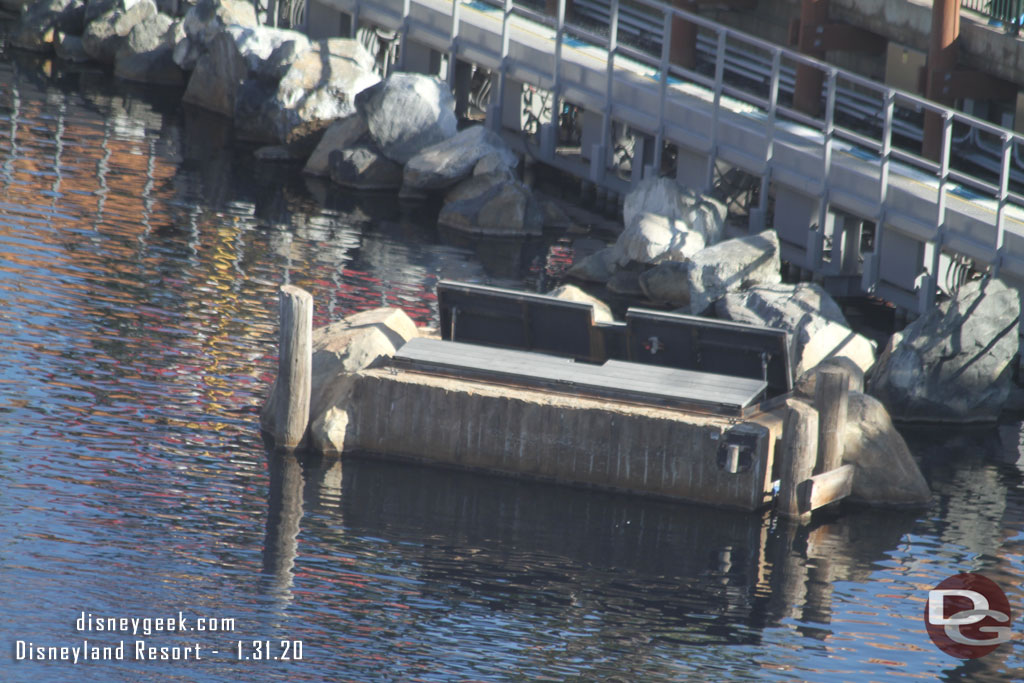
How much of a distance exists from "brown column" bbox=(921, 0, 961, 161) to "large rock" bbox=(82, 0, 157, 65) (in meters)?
20.3

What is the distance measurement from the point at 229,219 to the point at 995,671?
1747cm

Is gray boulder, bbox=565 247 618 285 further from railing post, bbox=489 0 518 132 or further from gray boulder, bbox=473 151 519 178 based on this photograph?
railing post, bbox=489 0 518 132

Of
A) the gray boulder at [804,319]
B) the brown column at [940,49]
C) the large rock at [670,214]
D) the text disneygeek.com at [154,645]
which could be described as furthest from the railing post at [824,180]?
the text disneygeek.com at [154,645]

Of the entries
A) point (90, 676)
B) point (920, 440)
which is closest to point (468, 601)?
point (90, 676)

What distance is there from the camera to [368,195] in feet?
103

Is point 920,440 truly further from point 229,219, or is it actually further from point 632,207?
point 229,219

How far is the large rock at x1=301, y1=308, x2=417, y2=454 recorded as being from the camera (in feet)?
57.4

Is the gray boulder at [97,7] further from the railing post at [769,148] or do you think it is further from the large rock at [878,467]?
the large rock at [878,467]

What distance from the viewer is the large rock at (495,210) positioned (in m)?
29.2

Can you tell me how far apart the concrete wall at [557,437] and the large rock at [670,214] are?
897 cm

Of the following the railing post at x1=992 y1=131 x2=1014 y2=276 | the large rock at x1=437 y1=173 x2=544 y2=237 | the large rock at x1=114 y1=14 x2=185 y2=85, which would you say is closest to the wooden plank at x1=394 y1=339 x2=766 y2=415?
the railing post at x1=992 y1=131 x2=1014 y2=276

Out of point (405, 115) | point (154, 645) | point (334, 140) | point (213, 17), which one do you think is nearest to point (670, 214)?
point (405, 115)

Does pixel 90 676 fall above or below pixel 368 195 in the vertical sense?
below

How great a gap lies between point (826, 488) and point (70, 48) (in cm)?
3064
